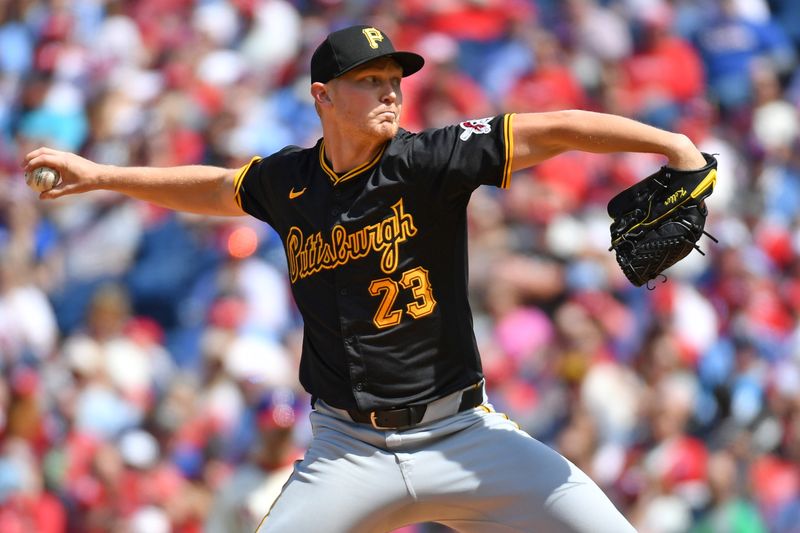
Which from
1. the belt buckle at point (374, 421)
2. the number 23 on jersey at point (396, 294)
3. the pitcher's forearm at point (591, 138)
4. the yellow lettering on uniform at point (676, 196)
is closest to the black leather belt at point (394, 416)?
the belt buckle at point (374, 421)

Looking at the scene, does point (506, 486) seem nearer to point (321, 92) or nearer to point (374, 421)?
point (374, 421)

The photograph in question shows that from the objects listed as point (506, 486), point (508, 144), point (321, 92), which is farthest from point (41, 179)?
point (506, 486)

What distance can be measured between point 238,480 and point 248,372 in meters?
1.62

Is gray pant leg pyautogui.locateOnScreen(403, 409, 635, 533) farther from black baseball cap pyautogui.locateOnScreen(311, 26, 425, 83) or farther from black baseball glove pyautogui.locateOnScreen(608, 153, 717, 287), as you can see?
black baseball cap pyautogui.locateOnScreen(311, 26, 425, 83)

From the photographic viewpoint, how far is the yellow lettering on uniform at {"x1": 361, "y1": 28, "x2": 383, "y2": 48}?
4266 mm

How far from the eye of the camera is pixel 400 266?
4.25 metres

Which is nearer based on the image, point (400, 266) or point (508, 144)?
point (508, 144)

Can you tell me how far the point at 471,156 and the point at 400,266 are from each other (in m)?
0.42

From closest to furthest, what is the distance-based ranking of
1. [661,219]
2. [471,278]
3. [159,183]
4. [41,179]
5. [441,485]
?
1. [661,219]
2. [441,485]
3. [41,179]
4. [159,183]
5. [471,278]

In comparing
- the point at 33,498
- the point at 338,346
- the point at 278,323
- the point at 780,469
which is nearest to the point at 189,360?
the point at 278,323

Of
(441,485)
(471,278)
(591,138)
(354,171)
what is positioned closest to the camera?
(591,138)

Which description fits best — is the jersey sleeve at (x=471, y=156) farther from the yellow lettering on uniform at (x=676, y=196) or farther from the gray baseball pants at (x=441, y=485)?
the gray baseball pants at (x=441, y=485)

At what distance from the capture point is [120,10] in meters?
11.6

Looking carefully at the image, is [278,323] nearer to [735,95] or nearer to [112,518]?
[112,518]
